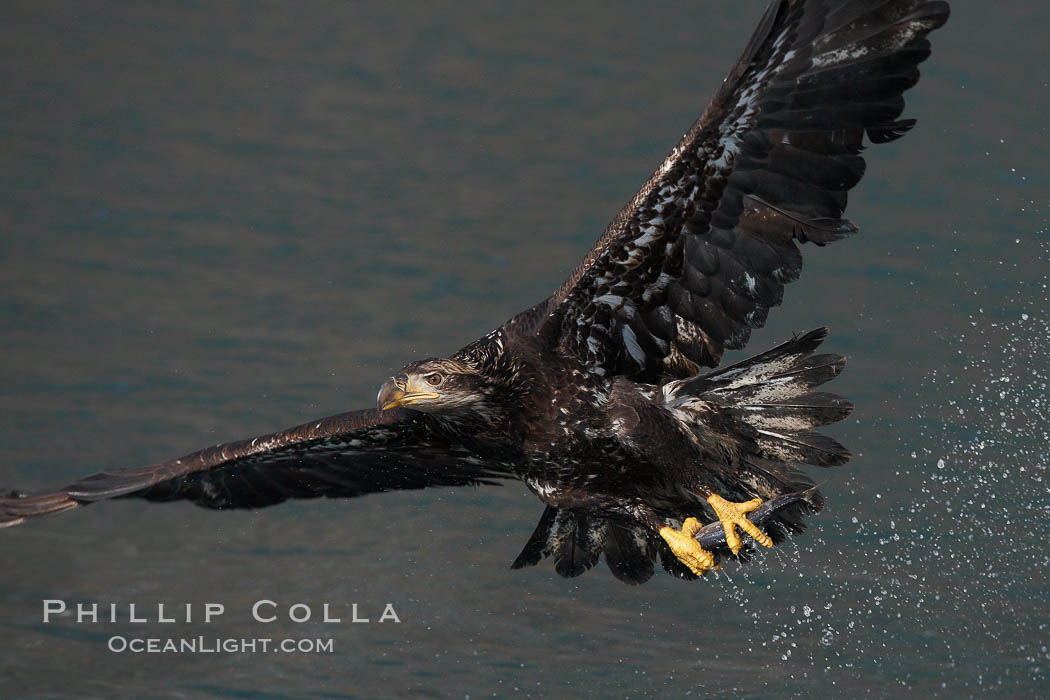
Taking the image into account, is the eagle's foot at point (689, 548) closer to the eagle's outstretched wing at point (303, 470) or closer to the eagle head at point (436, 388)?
the eagle's outstretched wing at point (303, 470)

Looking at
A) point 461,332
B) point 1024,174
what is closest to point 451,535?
point 461,332

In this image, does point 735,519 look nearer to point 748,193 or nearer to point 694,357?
point 694,357

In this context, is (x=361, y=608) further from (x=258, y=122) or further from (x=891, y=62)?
(x=258, y=122)

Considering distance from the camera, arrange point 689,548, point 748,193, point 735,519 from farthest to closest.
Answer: point 689,548 → point 735,519 → point 748,193

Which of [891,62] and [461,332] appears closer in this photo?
[891,62]

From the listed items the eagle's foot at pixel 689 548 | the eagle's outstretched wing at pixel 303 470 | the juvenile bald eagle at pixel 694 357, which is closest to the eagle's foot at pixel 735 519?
the juvenile bald eagle at pixel 694 357

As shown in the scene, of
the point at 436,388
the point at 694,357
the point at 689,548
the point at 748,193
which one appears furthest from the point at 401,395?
the point at 748,193
